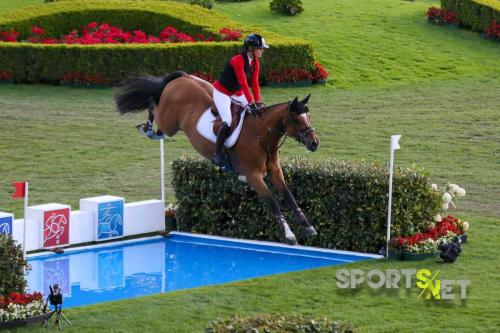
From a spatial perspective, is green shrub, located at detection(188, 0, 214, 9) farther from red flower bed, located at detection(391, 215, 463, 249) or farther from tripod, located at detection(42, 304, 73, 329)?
tripod, located at detection(42, 304, 73, 329)

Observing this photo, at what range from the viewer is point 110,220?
21953mm

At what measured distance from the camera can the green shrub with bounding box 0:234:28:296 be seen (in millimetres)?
15500

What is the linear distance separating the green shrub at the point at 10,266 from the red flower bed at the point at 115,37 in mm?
19002

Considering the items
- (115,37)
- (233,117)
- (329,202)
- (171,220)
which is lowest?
(171,220)

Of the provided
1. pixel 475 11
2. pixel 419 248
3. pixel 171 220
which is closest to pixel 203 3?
pixel 475 11

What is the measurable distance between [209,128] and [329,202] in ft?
Result: 21.3

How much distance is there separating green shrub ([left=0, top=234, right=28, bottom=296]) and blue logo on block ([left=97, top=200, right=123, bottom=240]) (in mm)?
5876

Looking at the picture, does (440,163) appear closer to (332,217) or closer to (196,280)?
(332,217)

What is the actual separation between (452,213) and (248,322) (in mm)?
13218

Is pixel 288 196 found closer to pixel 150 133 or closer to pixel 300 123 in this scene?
pixel 300 123

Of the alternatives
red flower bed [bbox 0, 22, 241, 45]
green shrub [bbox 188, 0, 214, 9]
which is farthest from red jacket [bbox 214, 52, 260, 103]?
green shrub [bbox 188, 0, 214, 9]

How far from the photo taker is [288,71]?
34.5 metres

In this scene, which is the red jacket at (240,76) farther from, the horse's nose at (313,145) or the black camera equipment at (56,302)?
the black camera equipment at (56,302)

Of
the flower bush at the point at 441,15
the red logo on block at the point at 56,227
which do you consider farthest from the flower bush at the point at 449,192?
the flower bush at the point at 441,15
